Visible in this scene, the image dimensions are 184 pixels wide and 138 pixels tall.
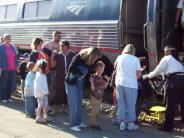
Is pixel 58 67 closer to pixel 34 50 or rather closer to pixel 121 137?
pixel 34 50

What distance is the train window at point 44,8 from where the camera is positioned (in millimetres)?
15156

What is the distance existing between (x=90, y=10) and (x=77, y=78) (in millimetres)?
4670

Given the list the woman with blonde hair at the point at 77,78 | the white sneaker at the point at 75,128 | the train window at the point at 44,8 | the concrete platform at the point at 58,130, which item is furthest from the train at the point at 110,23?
the white sneaker at the point at 75,128

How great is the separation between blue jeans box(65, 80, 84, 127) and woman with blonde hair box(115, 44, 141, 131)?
76 cm

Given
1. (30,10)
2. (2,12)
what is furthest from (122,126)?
(2,12)

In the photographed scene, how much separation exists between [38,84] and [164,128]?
267 centimetres

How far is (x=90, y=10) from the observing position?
42.4ft

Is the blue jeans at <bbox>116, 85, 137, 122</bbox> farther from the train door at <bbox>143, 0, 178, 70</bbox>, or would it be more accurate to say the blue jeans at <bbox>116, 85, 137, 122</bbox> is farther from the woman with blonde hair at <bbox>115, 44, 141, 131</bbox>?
the train door at <bbox>143, 0, 178, 70</bbox>

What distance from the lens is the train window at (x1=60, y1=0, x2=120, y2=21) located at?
12109 millimetres

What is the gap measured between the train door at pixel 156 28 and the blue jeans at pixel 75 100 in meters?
2.73

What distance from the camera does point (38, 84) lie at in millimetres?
9422

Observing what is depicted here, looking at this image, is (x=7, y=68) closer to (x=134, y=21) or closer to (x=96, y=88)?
(x=134, y=21)

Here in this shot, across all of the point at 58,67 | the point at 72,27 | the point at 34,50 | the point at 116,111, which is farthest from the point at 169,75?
the point at 72,27

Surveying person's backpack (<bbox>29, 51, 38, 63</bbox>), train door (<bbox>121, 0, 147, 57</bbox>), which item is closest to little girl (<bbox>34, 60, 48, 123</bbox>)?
person's backpack (<bbox>29, 51, 38, 63</bbox>)
